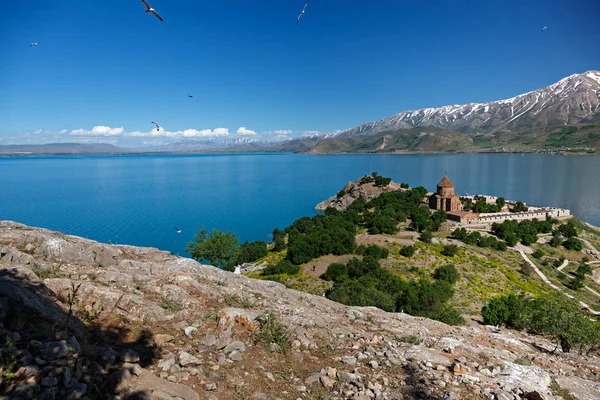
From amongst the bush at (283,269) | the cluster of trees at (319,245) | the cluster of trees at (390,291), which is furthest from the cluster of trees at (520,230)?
A: the bush at (283,269)

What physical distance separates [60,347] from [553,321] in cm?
1878

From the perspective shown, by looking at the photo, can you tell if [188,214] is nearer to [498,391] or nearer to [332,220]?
[332,220]

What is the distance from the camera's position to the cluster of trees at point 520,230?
4494cm

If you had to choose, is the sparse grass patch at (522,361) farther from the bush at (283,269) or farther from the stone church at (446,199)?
the stone church at (446,199)

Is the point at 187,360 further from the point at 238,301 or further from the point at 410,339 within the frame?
the point at 410,339

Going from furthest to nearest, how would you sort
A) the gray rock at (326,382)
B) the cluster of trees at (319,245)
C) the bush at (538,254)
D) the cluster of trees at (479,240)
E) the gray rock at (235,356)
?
the cluster of trees at (479,240) < the bush at (538,254) < the cluster of trees at (319,245) < the gray rock at (235,356) < the gray rock at (326,382)

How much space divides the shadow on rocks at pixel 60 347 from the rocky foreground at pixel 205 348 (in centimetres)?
2

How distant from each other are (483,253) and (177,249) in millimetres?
43507

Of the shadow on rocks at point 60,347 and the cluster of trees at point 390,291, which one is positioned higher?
the shadow on rocks at point 60,347

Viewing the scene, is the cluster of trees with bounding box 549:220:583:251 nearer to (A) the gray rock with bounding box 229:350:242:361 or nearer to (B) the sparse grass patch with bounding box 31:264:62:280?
(A) the gray rock with bounding box 229:350:242:361

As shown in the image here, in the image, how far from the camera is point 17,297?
5.77m

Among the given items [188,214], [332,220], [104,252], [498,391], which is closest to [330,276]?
[332,220]

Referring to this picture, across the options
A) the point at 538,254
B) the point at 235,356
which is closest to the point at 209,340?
the point at 235,356

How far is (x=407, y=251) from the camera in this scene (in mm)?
36500
